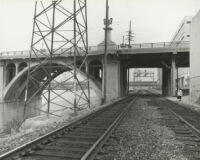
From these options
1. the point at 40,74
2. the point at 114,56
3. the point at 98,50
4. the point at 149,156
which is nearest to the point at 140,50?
the point at 114,56

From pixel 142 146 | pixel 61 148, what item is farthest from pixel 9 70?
pixel 142 146

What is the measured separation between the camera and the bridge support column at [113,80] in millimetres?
28406

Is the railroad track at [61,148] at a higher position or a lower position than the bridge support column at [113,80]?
lower

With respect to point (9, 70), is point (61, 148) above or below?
below

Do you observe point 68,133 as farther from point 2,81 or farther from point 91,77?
point 2,81

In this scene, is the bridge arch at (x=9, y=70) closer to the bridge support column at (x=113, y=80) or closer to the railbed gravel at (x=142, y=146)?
the bridge support column at (x=113, y=80)

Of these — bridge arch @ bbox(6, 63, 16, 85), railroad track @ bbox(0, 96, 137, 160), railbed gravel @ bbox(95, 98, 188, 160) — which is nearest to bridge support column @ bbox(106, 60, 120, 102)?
bridge arch @ bbox(6, 63, 16, 85)

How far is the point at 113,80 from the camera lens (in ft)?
93.9

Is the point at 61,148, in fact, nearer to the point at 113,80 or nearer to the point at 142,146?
the point at 142,146

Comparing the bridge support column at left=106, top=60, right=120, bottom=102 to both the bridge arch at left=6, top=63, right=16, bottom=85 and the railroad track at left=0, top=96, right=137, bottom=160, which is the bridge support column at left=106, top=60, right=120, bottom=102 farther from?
the railroad track at left=0, top=96, right=137, bottom=160

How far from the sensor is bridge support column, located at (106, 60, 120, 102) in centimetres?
2841

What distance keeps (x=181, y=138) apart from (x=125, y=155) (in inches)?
93.5

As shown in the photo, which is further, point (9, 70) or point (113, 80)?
point (9, 70)

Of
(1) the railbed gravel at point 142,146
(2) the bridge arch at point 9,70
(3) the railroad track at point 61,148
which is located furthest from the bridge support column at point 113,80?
(3) the railroad track at point 61,148
